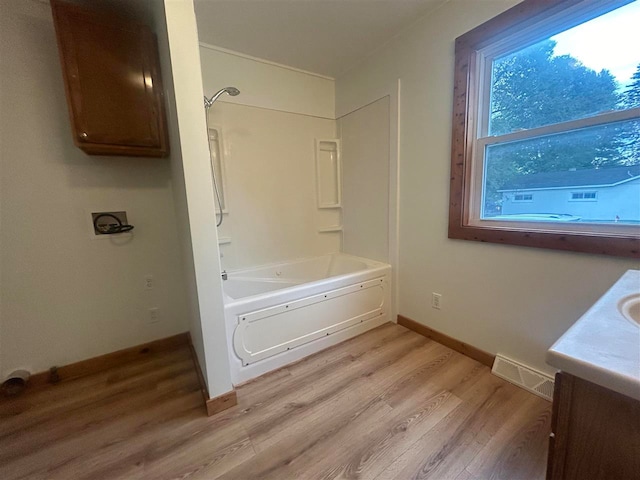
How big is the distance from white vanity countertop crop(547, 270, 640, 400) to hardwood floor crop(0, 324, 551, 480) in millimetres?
889

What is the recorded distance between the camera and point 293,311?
177 centimetres

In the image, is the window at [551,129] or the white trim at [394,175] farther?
the white trim at [394,175]

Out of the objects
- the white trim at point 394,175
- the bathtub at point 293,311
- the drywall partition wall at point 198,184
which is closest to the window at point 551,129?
the white trim at point 394,175

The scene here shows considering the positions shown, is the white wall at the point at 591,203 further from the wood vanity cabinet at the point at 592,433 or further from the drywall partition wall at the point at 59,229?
the drywall partition wall at the point at 59,229

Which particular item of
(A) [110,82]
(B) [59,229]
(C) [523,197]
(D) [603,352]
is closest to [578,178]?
(C) [523,197]

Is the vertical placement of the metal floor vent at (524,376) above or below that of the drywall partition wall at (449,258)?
below

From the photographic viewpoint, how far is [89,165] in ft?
5.47

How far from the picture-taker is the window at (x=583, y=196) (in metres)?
1.27

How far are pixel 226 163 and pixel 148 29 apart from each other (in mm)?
938

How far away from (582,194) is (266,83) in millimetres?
2426

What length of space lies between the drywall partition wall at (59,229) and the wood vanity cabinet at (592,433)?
2227 mm

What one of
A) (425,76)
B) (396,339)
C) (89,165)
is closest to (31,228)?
(89,165)

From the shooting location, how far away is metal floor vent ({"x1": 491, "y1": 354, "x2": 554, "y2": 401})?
4.64ft

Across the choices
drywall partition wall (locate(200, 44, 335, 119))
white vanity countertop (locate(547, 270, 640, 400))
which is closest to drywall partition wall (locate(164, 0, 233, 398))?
drywall partition wall (locate(200, 44, 335, 119))
